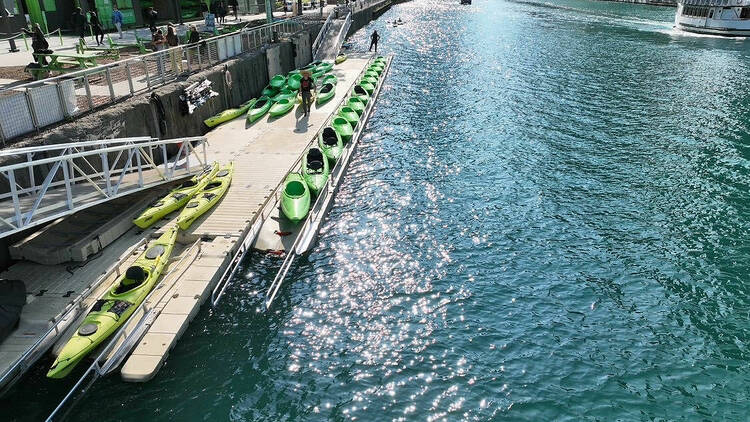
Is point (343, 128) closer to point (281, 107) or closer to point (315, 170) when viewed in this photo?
point (281, 107)

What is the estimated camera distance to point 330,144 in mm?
27953

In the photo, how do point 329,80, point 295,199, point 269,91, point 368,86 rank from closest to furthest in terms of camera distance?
point 295,199, point 269,91, point 368,86, point 329,80

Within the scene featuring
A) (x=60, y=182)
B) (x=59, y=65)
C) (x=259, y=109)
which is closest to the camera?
(x=60, y=182)

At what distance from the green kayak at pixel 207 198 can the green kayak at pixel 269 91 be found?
557 inches

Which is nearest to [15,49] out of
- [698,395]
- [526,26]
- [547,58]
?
[698,395]

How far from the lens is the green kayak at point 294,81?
38550 millimetres

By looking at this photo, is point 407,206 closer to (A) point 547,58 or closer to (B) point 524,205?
(B) point 524,205

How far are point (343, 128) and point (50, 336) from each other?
19506 millimetres

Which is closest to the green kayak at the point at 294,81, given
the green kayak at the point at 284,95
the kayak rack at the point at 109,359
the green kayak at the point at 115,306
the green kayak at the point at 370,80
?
the green kayak at the point at 284,95

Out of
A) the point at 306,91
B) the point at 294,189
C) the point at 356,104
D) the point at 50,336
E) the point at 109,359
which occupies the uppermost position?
the point at 306,91

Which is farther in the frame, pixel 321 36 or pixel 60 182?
pixel 321 36

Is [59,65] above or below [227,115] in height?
above

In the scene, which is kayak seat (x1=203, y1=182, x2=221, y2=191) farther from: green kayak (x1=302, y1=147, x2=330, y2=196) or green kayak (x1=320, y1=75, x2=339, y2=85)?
green kayak (x1=320, y1=75, x2=339, y2=85)

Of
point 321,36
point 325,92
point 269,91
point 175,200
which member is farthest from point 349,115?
point 321,36
